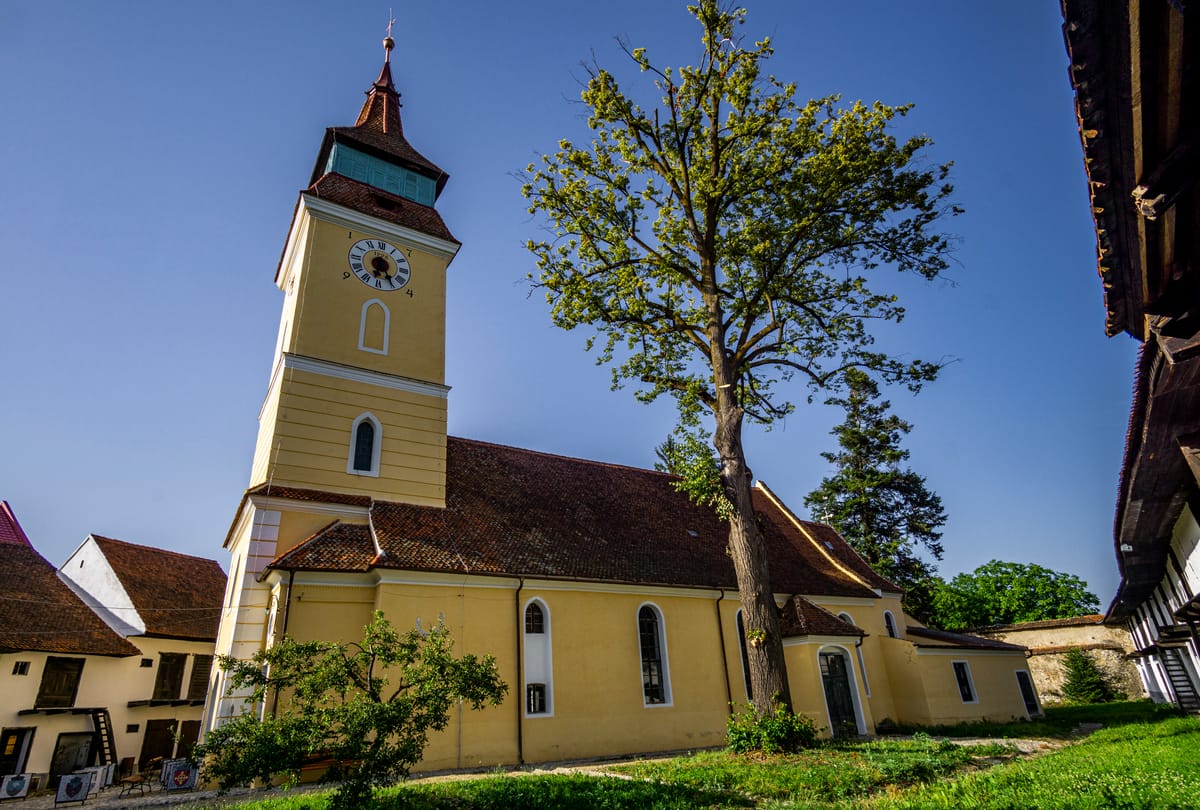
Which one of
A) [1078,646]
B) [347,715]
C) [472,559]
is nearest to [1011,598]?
[1078,646]

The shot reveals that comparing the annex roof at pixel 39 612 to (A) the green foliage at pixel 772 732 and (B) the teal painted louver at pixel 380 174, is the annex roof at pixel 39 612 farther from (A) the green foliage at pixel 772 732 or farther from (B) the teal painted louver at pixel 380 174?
(A) the green foliage at pixel 772 732

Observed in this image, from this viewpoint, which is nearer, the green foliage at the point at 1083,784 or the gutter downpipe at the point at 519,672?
the green foliage at the point at 1083,784

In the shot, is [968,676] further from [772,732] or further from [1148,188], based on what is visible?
[1148,188]

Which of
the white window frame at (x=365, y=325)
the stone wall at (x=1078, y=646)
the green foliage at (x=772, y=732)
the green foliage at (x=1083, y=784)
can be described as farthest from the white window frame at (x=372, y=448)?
the stone wall at (x=1078, y=646)

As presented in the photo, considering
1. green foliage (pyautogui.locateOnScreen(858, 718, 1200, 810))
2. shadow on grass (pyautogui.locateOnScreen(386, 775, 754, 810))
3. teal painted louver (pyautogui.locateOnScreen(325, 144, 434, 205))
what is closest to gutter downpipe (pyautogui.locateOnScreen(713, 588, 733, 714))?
green foliage (pyautogui.locateOnScreen(858, 718, 1200, 810))

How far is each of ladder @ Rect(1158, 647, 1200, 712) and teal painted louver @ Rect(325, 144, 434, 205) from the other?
90.9ft

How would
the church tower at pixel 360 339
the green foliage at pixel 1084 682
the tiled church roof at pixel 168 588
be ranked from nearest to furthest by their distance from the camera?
the church tower at pixel 360 339 < the tiled church roof at pixel 168 588 < the green foliage at pixel 1084 682

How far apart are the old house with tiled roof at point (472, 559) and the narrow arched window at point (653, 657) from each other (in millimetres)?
49

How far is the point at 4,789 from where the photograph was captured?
1274 centimetres

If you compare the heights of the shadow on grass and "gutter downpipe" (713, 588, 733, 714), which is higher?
"gutter downpipe" (713, 588, 733, 714)

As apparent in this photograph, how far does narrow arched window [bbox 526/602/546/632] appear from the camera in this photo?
1572 centimetres

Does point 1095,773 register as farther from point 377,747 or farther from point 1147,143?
point 377,747

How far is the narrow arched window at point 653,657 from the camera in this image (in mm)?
16625

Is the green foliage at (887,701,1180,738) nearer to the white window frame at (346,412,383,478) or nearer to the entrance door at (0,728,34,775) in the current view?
the white window frame at (346,412,383,478)
